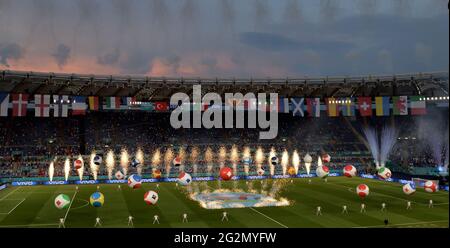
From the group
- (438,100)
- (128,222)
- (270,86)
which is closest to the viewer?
(128,222)

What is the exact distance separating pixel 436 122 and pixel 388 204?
4993cm

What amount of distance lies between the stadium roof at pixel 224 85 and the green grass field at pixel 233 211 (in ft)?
57.8

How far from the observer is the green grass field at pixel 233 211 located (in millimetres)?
28203

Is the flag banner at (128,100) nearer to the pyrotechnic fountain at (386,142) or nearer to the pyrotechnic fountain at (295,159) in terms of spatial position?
the pyrotechnic fountain at (295,159)

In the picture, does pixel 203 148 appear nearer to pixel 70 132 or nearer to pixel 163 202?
pixel 70 132

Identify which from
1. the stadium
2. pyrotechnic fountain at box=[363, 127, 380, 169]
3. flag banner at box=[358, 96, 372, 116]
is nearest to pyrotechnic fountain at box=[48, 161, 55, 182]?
the stadium

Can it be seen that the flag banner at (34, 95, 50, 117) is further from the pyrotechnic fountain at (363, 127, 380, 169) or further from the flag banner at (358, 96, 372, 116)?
the pyrotechnic fountain at (363, 127, 380, 169)

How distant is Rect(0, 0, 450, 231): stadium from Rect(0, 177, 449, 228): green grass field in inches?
5.3

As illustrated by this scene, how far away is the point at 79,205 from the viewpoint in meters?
36.8

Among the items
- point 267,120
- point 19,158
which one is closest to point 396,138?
point 267,120

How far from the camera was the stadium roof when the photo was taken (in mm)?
57431

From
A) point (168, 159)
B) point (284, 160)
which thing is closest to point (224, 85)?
point (168, 159)

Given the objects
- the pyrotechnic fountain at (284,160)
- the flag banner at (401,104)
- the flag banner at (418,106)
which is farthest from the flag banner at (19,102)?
the flag banner at (418,106)
